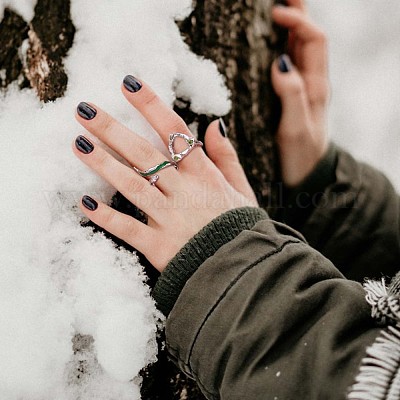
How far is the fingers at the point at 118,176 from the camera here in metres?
0.97

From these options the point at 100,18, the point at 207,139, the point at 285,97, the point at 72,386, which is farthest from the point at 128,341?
the point at 285,97

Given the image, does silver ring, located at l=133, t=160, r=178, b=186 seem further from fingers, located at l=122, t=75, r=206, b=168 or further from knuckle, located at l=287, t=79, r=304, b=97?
knuckle, located at l=287, t=79, r=304, b=97

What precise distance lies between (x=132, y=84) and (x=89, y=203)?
27 centimetres

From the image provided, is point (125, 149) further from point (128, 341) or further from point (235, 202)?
point (128, 341)

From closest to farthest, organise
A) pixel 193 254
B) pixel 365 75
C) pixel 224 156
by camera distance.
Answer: pixel 193 254 → pixel 224 156 → pixel 365 75

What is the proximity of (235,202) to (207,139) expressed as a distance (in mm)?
185

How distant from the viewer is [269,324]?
0.83m

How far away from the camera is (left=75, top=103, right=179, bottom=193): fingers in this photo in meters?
0.98

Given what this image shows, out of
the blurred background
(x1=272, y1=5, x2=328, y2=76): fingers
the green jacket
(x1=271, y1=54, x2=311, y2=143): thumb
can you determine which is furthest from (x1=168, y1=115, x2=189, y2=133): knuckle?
the blurred background

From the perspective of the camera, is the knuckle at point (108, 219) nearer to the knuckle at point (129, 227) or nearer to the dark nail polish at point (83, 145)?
the knuckle at point (129, 227)

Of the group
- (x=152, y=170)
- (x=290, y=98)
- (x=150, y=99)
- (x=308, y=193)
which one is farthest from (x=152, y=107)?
(x=308, y=193)

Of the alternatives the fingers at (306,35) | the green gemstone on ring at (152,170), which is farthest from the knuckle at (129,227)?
the fingers at (306,35)

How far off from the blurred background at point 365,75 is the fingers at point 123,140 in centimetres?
283

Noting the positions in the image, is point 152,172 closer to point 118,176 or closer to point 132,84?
point 118,176
